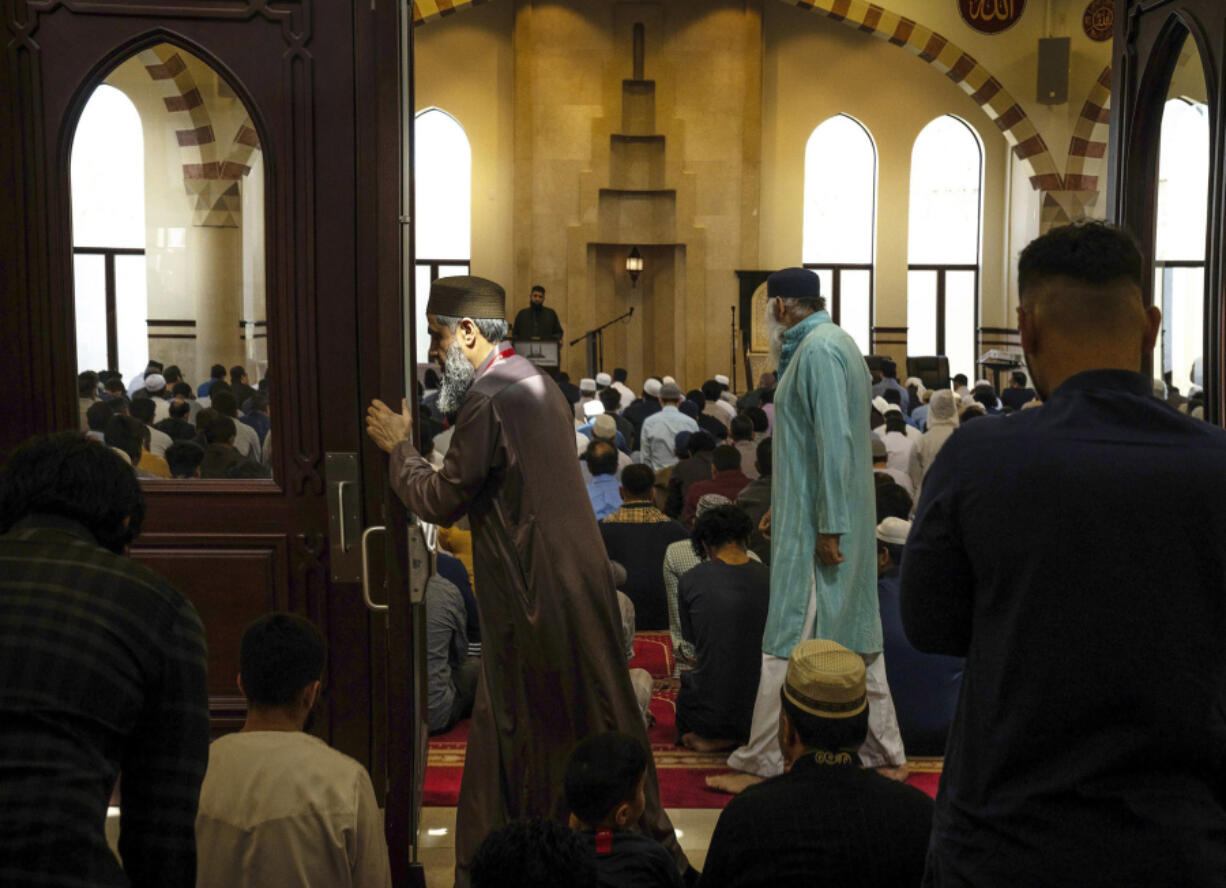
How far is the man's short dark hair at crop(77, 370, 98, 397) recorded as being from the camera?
9.95 ft

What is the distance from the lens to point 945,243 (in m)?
16.6

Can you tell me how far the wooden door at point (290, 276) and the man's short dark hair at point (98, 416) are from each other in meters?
0.06

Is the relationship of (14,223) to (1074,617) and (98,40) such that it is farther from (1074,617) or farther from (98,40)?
(1074,617)

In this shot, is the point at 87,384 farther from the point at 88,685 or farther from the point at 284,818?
the point at 88,685

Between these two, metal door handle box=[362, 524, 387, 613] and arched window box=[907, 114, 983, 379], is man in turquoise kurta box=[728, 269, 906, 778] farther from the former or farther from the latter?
arched window box=[907, 114, 983, 379]

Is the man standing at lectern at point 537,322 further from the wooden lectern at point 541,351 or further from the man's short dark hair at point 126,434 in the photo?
the man's short dark hair at point 126,434

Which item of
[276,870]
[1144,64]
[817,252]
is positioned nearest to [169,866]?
[276,870]

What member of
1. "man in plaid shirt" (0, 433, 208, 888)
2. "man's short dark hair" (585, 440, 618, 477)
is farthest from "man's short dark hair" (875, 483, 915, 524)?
"man in plaid shirt" (0, 433, 208, 888)

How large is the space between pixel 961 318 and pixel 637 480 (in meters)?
12.0

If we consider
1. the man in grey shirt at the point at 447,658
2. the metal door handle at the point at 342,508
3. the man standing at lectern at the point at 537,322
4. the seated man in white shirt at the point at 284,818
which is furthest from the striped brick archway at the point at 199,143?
the man standing at lectern at the point at 537,322

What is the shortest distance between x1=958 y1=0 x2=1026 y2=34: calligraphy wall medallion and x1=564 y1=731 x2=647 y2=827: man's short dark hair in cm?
1364

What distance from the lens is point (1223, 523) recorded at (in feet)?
4.86

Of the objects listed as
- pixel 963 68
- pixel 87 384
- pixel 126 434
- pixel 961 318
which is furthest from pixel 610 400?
pixel 961 318

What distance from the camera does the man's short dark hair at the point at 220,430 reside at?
3.09m
